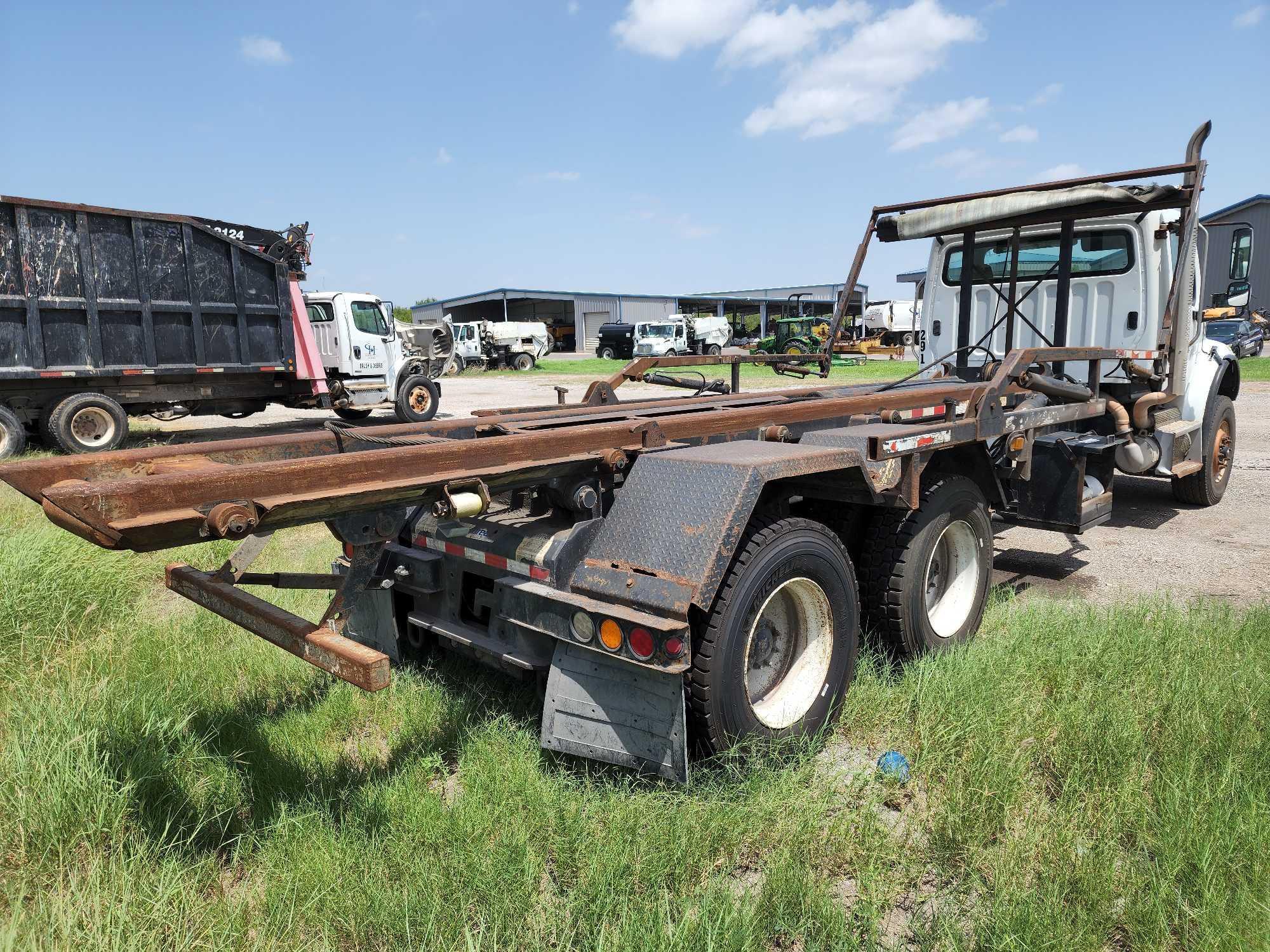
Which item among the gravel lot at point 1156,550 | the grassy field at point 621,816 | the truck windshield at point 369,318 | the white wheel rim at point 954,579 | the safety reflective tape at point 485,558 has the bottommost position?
the gravel lot at point 1156,550

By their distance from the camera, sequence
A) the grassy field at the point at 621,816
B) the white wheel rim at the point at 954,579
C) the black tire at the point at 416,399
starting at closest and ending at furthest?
the grassy field at the point at 621,816
the white wheel rim at the point at 954,579
the black tire at the point at 416,399

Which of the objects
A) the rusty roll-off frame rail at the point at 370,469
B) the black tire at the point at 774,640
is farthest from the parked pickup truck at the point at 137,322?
the black tire at the point at 774,640

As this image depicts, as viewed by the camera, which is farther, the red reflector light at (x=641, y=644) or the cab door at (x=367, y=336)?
the cab door at (x=367, y=336)

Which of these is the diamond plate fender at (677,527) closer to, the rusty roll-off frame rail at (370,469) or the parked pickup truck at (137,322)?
the rusty roll-off frame rail at (370,469)

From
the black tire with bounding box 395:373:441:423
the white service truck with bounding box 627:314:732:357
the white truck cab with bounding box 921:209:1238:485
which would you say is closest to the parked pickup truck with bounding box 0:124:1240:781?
the white truck cab with bounding box 921:209:1238:485

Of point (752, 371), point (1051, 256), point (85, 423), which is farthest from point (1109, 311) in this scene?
point (752, 371)

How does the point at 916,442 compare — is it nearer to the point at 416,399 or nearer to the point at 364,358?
the point at 416,399

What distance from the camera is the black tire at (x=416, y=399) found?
1530 cm

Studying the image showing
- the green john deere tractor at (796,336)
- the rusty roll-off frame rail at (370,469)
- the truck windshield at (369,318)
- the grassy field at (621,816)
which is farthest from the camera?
the green john deere tractor at (796,336)

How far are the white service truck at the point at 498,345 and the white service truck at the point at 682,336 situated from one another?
5.88 meters

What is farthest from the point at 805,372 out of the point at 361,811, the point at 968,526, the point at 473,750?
the point at 361,811

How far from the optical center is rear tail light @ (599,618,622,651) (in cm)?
267

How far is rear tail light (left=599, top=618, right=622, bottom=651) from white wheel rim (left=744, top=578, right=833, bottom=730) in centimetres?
72

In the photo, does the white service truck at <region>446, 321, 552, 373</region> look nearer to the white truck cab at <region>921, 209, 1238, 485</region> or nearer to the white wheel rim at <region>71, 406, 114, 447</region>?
the white wheel rim at <region>71, 406, 114, 447</region>
